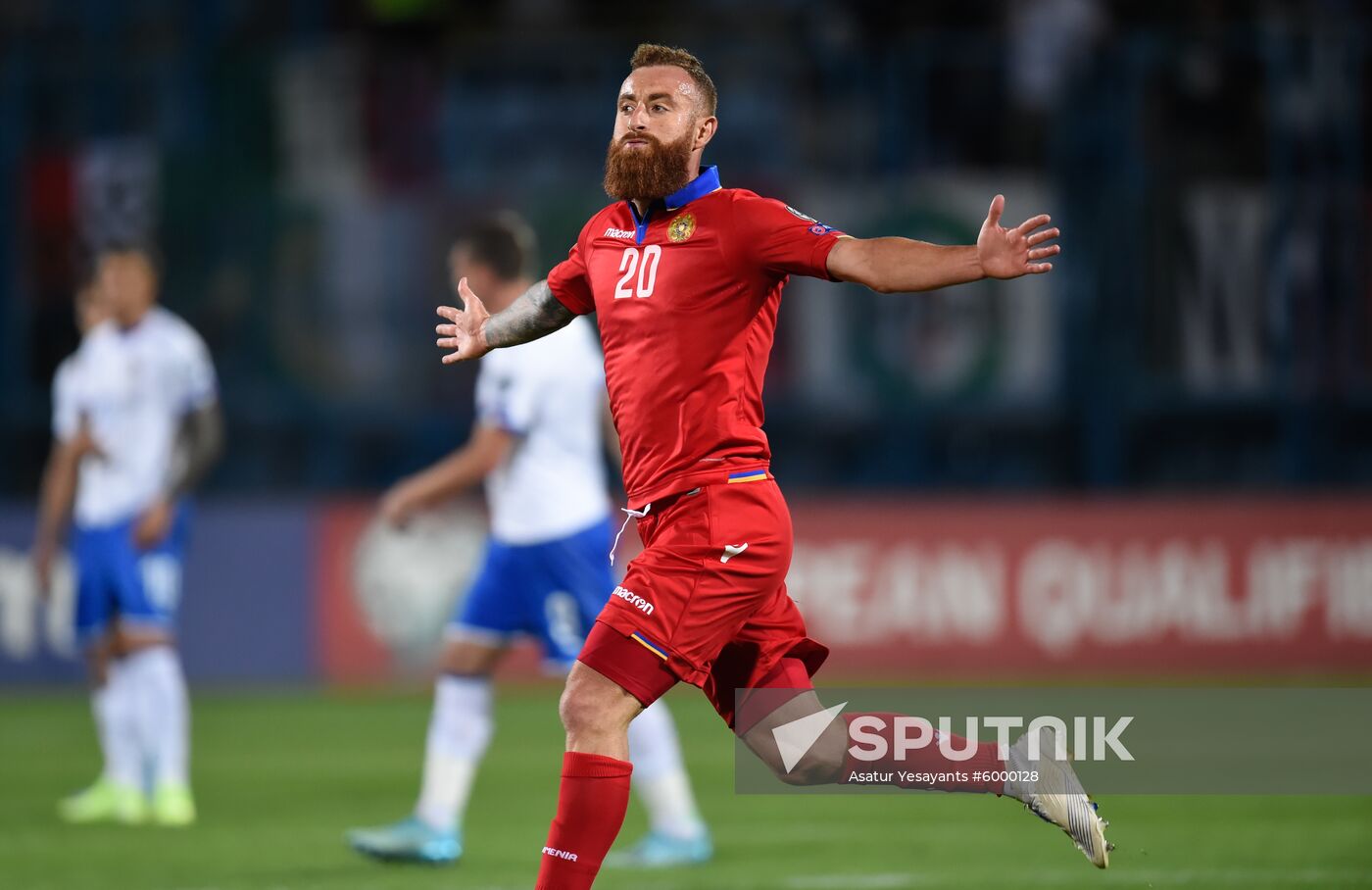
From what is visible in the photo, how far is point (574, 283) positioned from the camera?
19.9 ft

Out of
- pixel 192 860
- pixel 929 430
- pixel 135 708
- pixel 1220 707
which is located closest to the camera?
pixel 192 860

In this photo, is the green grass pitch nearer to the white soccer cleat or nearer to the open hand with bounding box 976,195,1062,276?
the white soccer cleat

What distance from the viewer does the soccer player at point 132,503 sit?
981cm

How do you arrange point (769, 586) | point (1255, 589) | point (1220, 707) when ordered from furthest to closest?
1. point (1255, 589)
2. point (1220, 707)
3. point (769, 586)

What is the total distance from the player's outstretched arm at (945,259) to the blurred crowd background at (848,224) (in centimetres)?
1035

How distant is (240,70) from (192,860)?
9.45 metres

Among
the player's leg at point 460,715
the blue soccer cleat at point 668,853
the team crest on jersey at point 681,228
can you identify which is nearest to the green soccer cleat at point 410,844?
the player's leg at point 460,715

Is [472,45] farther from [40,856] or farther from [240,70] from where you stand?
[40,856]

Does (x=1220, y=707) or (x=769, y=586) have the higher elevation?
(x=769, y=586)

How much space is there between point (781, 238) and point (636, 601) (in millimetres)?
1029

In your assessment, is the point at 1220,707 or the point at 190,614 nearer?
the point at 1220,707

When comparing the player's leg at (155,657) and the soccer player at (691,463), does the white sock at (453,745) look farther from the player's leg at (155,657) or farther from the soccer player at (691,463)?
the soccer player at (691,463)

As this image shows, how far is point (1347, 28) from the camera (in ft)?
51.8

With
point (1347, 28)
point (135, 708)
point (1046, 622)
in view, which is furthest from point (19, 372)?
point (1347, 28)
